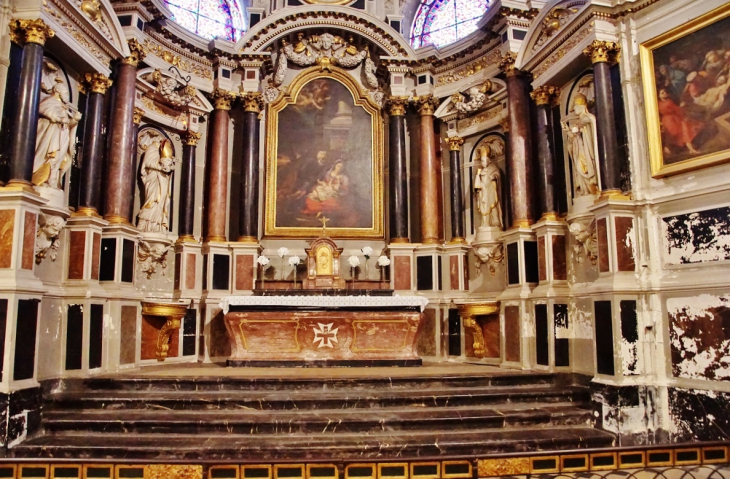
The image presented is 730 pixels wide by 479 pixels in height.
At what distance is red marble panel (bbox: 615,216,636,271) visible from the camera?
23.1 feet

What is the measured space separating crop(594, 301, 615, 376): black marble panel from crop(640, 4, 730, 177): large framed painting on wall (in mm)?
1812

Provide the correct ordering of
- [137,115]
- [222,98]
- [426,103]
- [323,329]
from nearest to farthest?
[323,329] < [137,115] < [222,98] < [426,103]

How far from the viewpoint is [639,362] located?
6828 millimetres

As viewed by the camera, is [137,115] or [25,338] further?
[137,115]

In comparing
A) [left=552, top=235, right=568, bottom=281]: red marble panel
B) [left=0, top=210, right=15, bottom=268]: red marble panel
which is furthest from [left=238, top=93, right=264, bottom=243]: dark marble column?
[left=552, top=235, right=568, bottom=281]: red marble panel

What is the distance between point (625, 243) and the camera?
711 centimetres

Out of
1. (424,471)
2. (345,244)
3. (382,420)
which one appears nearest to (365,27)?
(345,244)

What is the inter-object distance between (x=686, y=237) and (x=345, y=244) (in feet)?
20.4

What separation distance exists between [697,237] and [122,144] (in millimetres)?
8315

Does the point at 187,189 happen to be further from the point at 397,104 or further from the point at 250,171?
the point at 397,104

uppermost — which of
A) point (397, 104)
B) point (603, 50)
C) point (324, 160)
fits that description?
point (397, 104)

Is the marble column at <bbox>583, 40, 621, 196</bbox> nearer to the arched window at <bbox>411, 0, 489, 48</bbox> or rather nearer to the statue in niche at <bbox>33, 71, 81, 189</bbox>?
the arched window at <bbox>411, 0, 489, 48</bbox>

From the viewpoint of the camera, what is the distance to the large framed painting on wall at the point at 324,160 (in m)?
11.3

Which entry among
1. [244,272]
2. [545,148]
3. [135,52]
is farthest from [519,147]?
[135,52]
